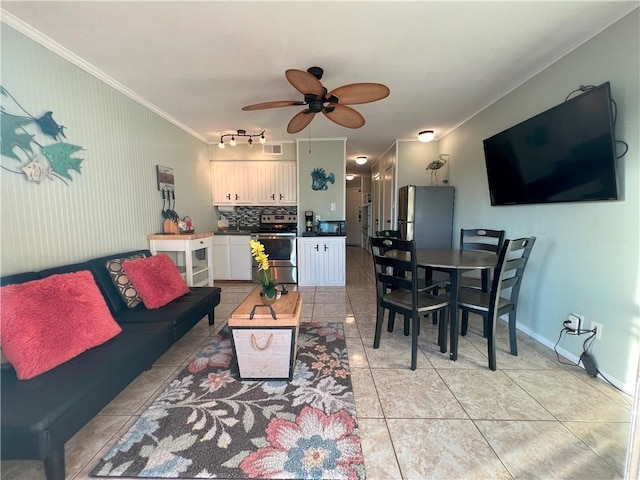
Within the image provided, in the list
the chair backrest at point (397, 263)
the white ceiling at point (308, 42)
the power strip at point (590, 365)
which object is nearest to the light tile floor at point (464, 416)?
the power strip at point (590, 365)

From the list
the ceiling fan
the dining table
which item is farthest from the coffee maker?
the dining table

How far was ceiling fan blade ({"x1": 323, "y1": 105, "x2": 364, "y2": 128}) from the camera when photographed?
2.29m

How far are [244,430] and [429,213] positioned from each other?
3549 mm

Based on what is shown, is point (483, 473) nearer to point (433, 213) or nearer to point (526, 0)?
point (526, 0)

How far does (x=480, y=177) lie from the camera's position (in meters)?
3.32

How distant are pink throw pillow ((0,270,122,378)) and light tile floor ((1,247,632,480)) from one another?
446mm

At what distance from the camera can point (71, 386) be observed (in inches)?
48.7

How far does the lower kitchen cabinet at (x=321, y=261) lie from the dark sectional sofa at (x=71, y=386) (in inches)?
94.7

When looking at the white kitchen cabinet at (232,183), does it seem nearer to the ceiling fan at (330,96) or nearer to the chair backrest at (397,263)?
the ceiling fan at (330,96)

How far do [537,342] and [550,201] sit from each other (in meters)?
A: 1.24

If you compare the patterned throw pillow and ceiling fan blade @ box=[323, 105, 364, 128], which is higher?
ceiling fan blade @ box=[323, 105, 364, 128]

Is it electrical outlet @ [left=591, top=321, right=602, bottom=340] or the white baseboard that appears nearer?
the white baseboard

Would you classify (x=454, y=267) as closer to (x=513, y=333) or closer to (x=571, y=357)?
(x=513, y=333)

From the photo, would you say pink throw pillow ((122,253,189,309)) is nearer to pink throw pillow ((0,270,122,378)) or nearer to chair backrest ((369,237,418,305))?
pink throw pillow ((0,270,122,378))
